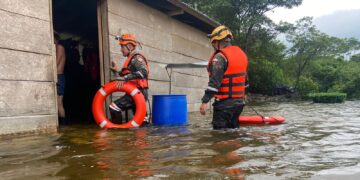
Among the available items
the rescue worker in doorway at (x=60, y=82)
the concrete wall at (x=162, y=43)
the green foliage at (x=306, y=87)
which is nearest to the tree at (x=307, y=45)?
→ the green foliage at (x=306, y=87)

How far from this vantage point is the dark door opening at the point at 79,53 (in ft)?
27.6

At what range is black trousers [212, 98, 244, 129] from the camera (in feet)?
15.8

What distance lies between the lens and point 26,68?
482cm

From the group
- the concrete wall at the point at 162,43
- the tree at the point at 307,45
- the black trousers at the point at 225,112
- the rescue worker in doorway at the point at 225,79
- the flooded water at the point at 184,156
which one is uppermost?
the tree at the point at 307,45

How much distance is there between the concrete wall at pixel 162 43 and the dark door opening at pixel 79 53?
1516mm

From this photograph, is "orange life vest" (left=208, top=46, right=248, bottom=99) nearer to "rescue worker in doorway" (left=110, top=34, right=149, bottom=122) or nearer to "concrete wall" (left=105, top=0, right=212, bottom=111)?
"rescue worker in doorway" (left=110, top=34, right=149, bottom=122)


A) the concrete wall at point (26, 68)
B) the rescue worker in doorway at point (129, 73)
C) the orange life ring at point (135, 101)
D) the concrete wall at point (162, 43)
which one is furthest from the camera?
the concrete wall at point (162, 43)

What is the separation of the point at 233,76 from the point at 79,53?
201 inches

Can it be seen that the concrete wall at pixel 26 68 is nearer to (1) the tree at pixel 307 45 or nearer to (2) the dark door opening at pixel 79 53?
(2) the dark door opening at pixel 79 53

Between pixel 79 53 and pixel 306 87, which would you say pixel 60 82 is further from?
pixel 306 87

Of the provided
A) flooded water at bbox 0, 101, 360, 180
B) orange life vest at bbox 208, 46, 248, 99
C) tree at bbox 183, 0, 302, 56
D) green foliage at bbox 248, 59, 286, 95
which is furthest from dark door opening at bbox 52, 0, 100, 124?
green foliage at bbox 248, 59, 286, 95

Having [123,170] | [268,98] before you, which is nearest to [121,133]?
[123,170]

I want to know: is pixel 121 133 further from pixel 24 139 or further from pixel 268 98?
pixel 268 98

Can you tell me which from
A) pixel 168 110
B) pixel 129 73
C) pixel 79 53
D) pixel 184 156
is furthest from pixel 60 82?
pixel 184 156
